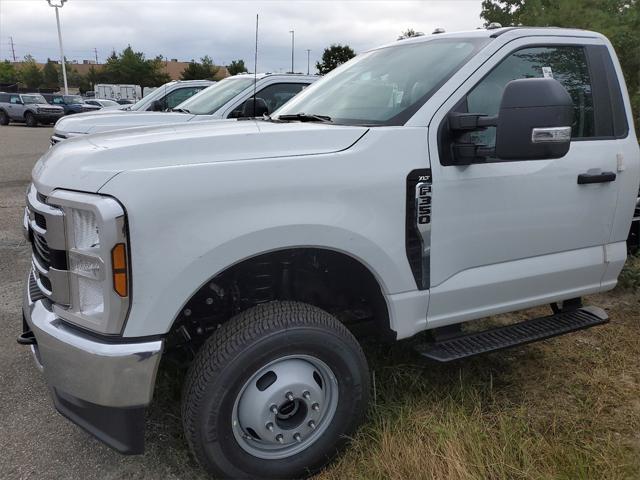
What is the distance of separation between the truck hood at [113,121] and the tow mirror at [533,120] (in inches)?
216

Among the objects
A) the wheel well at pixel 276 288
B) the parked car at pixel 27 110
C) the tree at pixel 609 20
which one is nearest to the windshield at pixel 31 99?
the parked car at pixel 27 110

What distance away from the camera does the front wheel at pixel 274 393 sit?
2.31m

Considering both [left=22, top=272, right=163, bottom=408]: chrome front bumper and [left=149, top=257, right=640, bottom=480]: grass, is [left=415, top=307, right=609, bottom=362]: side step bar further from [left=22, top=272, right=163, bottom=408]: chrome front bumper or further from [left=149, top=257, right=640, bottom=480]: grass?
[left=22, top=272, right=163, bottom=408]: chrome front bumper

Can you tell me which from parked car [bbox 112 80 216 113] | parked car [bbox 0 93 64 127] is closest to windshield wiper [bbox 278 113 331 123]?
parked car [bbox 112 80 216 113]

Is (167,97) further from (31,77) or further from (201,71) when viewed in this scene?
(31,77)

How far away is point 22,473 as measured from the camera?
2604mm

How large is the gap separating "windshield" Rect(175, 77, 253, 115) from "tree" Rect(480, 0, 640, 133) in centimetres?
580

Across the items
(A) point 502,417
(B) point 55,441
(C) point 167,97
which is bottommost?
(B) point 55,441

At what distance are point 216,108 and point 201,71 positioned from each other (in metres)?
59.1

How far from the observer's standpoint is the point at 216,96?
7973 millimetres

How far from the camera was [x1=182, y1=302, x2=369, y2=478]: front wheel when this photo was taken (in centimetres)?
231

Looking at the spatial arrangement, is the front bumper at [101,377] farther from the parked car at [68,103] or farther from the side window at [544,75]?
the parked car at [68,103]

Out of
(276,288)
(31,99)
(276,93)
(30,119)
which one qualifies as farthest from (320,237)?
(31,99)

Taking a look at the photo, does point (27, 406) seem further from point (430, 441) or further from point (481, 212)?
point (481, 212)
